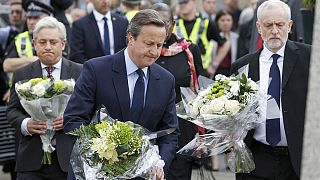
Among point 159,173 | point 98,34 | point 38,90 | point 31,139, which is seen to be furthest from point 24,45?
point 159,173

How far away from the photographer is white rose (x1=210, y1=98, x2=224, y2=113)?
606cm

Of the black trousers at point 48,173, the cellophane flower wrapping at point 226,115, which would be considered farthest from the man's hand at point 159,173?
the black trousers at point 48,173

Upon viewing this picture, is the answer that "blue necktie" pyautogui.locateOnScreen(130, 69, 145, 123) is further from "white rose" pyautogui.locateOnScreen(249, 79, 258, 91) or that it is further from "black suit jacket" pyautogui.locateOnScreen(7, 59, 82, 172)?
"black suit jacket" pyautogui.locateOnScreen(7, 59, 82, 172)

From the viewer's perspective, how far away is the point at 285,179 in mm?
6504

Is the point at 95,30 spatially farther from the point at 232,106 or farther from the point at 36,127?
the point at 232,106

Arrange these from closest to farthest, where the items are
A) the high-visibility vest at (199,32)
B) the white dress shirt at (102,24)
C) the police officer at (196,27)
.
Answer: the white dress shirt at (102,24)
the high-visibility vest at (199,32)
the police officer at (196,27)

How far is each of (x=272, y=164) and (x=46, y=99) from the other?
1917 mm

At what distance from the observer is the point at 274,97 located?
21.3 feet

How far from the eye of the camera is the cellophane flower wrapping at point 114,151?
5203 millimetres

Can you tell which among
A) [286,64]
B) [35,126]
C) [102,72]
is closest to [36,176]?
[35,126]

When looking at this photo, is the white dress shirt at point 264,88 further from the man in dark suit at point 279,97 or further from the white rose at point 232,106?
the white rose at point 232,106

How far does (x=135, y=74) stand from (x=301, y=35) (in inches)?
147

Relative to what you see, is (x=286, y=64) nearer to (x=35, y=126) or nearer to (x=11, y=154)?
(x=35, y=126)

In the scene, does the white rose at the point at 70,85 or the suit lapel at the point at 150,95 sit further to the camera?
the white rose at the point at 70,85
